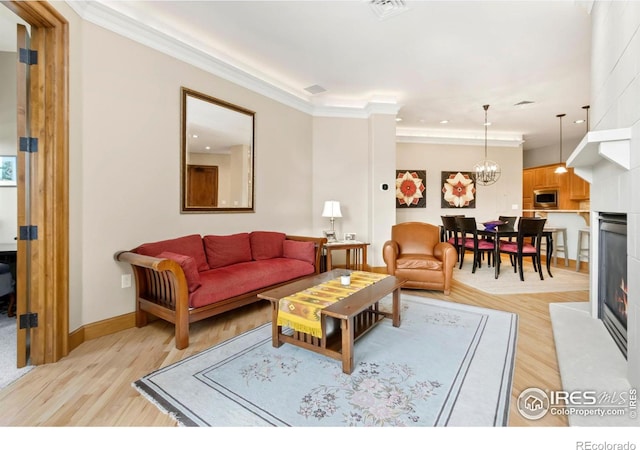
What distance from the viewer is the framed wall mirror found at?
10.4 ft

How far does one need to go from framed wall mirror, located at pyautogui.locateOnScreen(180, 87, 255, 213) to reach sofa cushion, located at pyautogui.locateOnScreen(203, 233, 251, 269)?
1.28 feet

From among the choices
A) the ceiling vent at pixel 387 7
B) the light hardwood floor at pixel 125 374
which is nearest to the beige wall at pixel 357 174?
the ceiling vent at pixel 387 7

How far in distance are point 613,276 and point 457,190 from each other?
4849 mm

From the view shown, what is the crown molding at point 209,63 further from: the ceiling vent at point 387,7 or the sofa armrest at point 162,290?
the sofa armrest at point 162,290

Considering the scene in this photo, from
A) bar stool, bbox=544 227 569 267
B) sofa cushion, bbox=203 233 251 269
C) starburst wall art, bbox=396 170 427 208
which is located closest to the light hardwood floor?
sofa cushion, bbox=203 233 251 269

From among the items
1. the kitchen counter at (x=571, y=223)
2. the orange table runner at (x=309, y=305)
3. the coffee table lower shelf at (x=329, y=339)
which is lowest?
the coffee table lower shelf at (x=329, y=339)

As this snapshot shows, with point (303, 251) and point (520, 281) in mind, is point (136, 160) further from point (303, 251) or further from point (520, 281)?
point (520, 281)

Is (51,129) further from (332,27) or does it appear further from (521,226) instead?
(521,226)

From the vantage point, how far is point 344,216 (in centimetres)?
503

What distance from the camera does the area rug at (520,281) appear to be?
3889 millimetres

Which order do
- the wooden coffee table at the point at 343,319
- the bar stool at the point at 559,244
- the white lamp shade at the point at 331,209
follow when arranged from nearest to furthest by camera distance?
the wooden coffee table at the point at 343,319
the white lamp shade at the point at 331,209
the bar stool at the point at 559,244

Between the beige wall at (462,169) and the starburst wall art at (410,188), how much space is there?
108 millimetres

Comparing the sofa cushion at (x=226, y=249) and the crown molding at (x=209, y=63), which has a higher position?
the crown molding at (x=209, y=63)

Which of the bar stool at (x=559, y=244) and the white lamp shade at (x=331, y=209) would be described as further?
the bar stool at (x=559, y=244)
